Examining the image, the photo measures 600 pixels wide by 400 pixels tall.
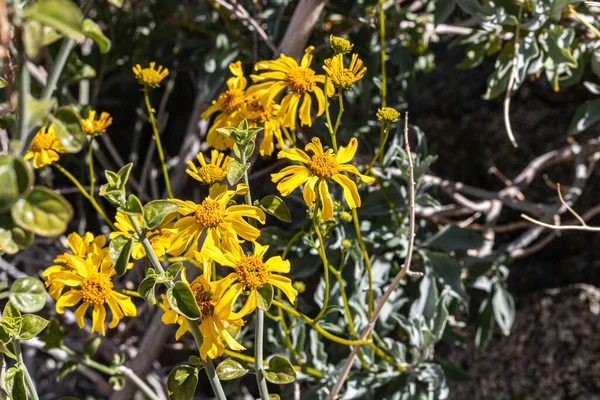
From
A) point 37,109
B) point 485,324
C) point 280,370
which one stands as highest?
point 37,109

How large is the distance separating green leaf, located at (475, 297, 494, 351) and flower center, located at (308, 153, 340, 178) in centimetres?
72

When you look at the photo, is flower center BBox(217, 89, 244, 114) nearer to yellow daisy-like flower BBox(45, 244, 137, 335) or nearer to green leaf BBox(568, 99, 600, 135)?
yellow daisy-like flower BBox(45, 244, 137, 335)

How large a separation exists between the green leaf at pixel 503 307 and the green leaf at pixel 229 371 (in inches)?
27.5

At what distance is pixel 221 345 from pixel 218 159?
0.87 feet

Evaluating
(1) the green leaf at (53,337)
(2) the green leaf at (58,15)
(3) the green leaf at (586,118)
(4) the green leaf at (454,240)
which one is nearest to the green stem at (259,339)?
(2) the green leaf at (58,15)

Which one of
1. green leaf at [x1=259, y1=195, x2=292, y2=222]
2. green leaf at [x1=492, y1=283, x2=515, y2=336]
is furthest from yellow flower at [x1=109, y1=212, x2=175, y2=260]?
green leaf at [x1=492, y1=283, x2=515, y2=336]

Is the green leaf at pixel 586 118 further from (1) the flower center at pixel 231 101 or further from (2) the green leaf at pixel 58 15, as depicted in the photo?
(2) the green leaf at pixel 58 15

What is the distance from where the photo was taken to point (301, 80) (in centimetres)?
108

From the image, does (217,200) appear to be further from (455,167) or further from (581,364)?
(455,167)

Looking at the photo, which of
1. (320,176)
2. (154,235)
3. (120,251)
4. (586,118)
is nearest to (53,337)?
(154,235)

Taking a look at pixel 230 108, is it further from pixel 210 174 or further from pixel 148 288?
pixel 148 288

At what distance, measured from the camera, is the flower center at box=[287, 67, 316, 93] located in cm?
108

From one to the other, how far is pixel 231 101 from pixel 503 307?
30.4 inches

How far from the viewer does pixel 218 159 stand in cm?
99
